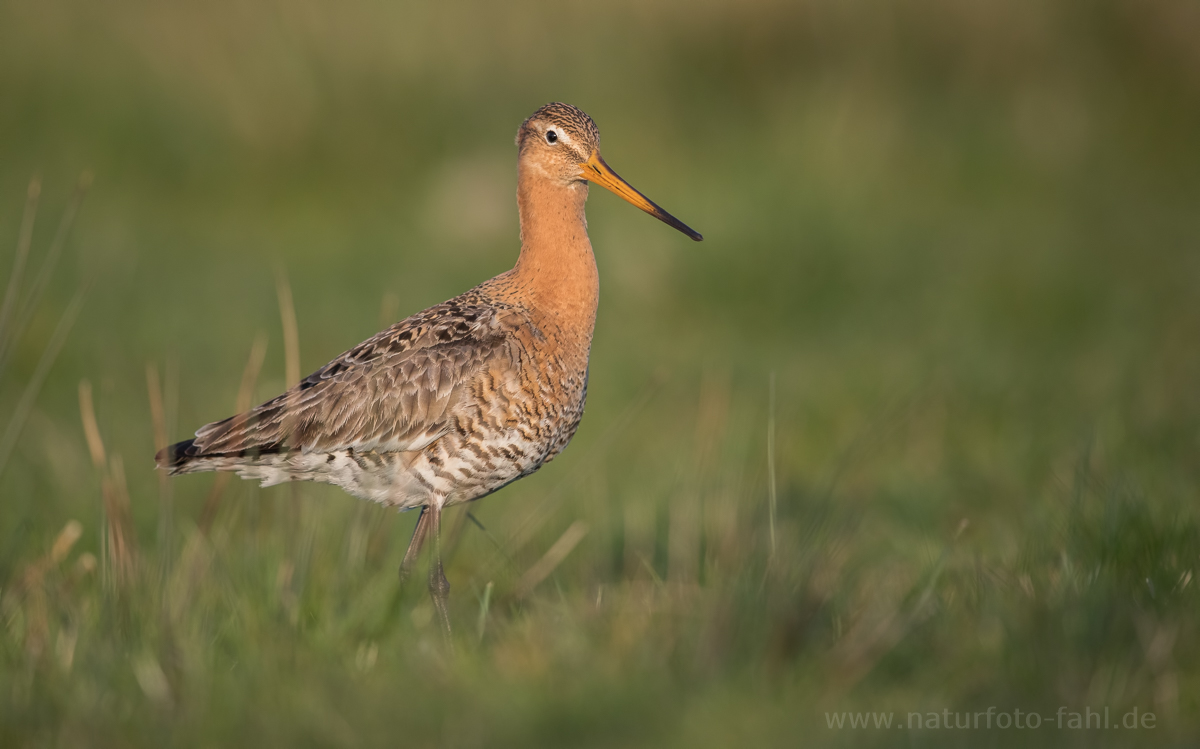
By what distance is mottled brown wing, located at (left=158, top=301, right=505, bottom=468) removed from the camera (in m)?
5.47

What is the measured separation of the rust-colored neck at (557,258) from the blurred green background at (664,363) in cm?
54

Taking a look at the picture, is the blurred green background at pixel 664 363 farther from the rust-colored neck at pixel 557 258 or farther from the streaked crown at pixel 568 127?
the streaked crown at pixel 568 127

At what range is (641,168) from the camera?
11516mm

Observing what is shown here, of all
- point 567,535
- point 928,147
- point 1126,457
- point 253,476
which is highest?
point 928,147

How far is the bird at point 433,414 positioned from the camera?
5.43m

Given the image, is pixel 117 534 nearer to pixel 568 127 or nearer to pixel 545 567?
pixel 545 567

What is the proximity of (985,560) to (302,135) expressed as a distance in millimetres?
8761

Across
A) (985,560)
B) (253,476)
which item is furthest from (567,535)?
(985,560)

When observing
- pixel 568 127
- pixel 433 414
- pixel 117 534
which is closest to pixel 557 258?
pixel 568 127

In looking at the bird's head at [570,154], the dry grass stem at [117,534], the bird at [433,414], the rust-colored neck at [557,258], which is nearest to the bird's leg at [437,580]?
the bird at [433,414]

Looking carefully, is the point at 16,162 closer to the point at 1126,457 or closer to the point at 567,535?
the point at 567,535

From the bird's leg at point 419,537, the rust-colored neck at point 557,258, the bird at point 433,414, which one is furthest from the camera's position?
the rust-colored neck at point 557,258

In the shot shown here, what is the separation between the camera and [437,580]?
5.29 metres

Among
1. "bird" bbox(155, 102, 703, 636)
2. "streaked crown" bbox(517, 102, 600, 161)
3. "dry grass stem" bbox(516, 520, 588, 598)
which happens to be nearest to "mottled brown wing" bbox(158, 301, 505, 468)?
"bird" bbox(155, 102, 703, 636)
